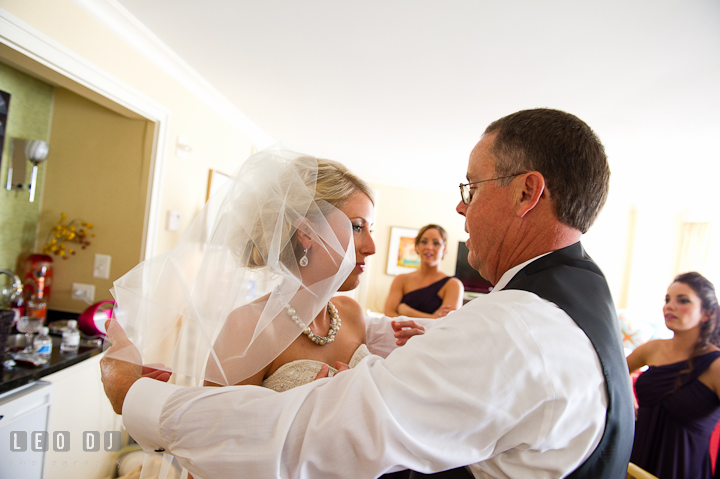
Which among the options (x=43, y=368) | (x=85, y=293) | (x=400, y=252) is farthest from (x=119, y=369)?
(x=400, y=252)

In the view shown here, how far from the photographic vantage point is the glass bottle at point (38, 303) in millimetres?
2336

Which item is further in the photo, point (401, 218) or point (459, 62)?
point (401, 218)

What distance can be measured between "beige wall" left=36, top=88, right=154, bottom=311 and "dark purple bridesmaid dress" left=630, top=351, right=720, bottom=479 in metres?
3.52

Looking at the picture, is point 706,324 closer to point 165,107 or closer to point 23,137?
point 165,107

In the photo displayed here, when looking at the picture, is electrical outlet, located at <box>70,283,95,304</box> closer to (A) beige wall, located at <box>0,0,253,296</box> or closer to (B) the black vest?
(A) beige wall, located at <box>0,0,253,296</box>

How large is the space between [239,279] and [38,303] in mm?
2229

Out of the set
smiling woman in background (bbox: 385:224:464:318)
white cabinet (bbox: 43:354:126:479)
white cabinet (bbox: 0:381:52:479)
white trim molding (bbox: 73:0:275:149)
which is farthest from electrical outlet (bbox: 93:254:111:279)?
smiling woman in background (bbox: 385:224:464:318)

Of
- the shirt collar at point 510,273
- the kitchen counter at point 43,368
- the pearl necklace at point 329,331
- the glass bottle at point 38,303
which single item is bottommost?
the kitchen counter at point 43,368

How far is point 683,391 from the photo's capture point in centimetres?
216

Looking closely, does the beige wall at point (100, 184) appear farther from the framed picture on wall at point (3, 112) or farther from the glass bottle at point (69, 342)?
the glass bottle at point (69, 342)

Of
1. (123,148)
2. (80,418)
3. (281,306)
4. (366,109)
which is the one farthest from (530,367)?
(366,109)

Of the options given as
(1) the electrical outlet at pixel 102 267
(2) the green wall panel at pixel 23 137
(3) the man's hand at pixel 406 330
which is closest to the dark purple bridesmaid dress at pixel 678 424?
(3) the man's hand at pixel 406 330

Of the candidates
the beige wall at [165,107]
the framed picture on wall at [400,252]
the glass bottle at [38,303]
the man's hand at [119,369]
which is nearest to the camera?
the man's hand at [119,369]

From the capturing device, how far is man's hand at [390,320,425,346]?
1232mm
